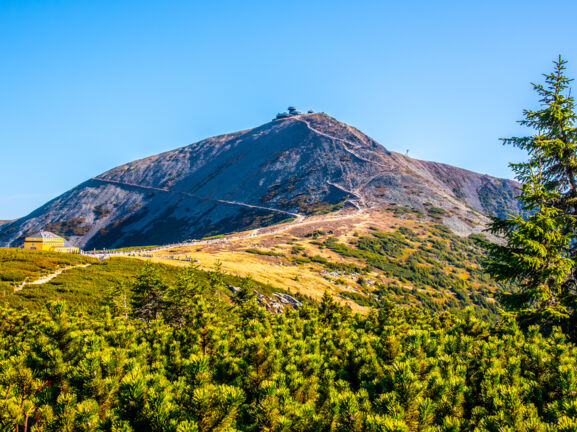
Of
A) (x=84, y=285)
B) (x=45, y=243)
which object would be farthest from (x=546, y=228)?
(x=45, y=243)

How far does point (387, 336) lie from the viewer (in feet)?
28.7

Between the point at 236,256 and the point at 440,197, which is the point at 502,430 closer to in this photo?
the point at 236,256

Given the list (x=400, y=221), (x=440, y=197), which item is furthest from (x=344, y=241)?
(x=440, y=197)

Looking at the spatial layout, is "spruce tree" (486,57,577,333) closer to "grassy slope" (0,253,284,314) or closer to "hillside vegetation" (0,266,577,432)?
"hillside vegetation" (0,266,577,432)

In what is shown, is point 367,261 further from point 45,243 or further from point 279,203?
point 279,203

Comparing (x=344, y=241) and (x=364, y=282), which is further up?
(x=344, y=241)

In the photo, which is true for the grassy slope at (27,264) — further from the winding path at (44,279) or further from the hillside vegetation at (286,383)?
the hillside vegetation at (286,383)

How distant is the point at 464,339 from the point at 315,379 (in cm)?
440

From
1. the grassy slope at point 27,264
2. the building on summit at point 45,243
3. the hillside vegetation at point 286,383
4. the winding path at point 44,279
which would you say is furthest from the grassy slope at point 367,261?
the hillside vegetation at point 286,383

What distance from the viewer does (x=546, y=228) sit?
14.4 metres

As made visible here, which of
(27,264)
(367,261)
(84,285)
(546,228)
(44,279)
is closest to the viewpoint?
(546,228)

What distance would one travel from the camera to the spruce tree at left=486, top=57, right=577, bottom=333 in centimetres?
1382

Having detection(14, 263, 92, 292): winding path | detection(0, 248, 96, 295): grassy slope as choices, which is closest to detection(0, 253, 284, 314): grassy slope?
detection(0, 248, 96, 295): grassy slope

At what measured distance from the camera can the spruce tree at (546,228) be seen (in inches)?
544
